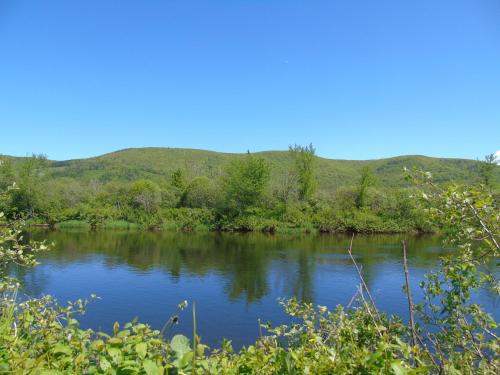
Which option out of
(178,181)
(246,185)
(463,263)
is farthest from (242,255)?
(178,181)

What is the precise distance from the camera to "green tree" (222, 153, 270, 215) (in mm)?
51031

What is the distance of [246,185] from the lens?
167 ft

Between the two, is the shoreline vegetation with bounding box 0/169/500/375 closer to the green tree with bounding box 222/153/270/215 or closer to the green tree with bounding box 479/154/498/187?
the green tree with bounding box 479/154/498/187

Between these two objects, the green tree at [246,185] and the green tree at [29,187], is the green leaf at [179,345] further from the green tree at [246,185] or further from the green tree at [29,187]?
the green tree at [29,187]

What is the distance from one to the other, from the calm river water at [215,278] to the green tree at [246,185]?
14.8 m

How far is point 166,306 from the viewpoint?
1612 cm

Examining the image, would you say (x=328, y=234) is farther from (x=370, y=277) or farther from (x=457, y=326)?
(x=457, y=326)

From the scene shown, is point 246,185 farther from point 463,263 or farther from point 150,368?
point 150,368

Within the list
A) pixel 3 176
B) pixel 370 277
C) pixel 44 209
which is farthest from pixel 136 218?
pixel 370 277

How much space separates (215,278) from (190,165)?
307ft

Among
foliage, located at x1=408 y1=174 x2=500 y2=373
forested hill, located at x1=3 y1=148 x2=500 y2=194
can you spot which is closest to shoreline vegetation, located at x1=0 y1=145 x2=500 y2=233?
forested hill, located at x1=3 y1=148 x2=500 y2=194

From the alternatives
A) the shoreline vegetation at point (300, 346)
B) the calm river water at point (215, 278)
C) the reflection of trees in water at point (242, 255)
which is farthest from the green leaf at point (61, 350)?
the reflection of trees in water at point (242, 255)

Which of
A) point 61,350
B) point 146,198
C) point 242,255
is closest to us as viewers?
point 61,350

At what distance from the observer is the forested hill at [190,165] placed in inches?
4409
